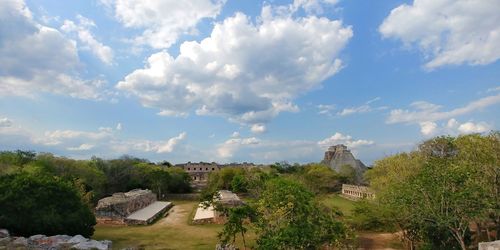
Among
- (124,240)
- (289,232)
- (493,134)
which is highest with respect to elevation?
(493,134)

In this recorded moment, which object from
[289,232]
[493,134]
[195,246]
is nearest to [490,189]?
[493,134]

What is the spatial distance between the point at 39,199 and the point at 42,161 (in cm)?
1956

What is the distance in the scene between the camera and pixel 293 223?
534 inches

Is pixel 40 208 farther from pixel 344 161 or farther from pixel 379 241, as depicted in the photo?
pixel 344 161

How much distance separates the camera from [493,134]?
19.3m

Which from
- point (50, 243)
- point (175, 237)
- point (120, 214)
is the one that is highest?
point (120, 214)

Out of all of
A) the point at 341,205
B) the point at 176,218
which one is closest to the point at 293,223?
the point at 176,218

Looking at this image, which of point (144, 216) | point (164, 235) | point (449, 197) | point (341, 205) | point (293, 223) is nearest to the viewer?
point (293, 223)

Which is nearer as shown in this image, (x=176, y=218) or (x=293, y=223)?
(x=293, y=223)

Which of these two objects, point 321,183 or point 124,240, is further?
point 321,183

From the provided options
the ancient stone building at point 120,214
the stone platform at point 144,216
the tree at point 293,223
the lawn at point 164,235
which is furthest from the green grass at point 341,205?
the ancient stone building at point 120,214

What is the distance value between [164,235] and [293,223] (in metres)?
12.1

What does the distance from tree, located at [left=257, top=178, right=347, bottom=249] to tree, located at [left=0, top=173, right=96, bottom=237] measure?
10.6 m

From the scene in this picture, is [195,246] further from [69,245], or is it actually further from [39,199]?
[39,199]
